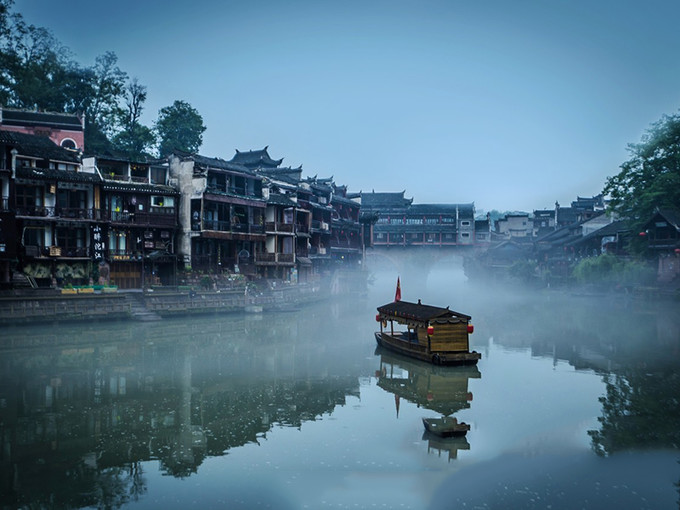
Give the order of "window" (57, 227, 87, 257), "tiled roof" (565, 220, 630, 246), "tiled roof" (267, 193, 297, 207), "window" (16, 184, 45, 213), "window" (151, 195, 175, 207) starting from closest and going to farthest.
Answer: "window" (16, 184, 45, 213)
"window" (57, 227, 87, 257)
"window" (151, 195, 175, 207)
"tiled roof" (267, 193, 297, 207)
"tiled roof" (565, 220, 630, 246)

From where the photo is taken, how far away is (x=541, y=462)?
659 inches

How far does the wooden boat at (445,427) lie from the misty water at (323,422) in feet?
1.07

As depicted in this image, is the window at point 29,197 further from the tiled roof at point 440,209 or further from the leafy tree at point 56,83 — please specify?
the tiled roof at point 440,209

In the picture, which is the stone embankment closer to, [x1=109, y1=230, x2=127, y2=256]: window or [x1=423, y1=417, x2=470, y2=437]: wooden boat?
[x1=109, y1=230, x2=127, y2=256]: window

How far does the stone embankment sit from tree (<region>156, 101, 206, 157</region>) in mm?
32845

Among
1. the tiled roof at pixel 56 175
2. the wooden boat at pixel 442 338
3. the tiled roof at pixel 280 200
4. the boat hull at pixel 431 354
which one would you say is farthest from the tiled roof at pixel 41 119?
the wooden boat at pixel 442 338

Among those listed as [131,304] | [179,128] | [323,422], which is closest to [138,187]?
[131,304]

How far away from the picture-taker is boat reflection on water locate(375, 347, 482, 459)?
18328 mm

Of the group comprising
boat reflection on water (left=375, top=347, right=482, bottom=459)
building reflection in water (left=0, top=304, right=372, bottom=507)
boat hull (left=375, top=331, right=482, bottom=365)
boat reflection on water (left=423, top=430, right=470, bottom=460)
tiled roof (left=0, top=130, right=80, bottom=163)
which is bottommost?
boat reflection on water (left=375, top=347, right=482, bottom=459)

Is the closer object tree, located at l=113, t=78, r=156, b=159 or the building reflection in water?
the building reflection in water

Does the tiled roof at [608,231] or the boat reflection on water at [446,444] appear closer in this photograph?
the boat reflection on water at [446,444]

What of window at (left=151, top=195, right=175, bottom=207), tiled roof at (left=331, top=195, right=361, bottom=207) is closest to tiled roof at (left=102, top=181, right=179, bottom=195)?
window at (left=151, top=195, right=175, bottom=207)

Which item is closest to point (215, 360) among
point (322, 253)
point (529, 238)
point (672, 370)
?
point (672, 370)

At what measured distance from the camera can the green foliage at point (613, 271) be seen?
6266cm
